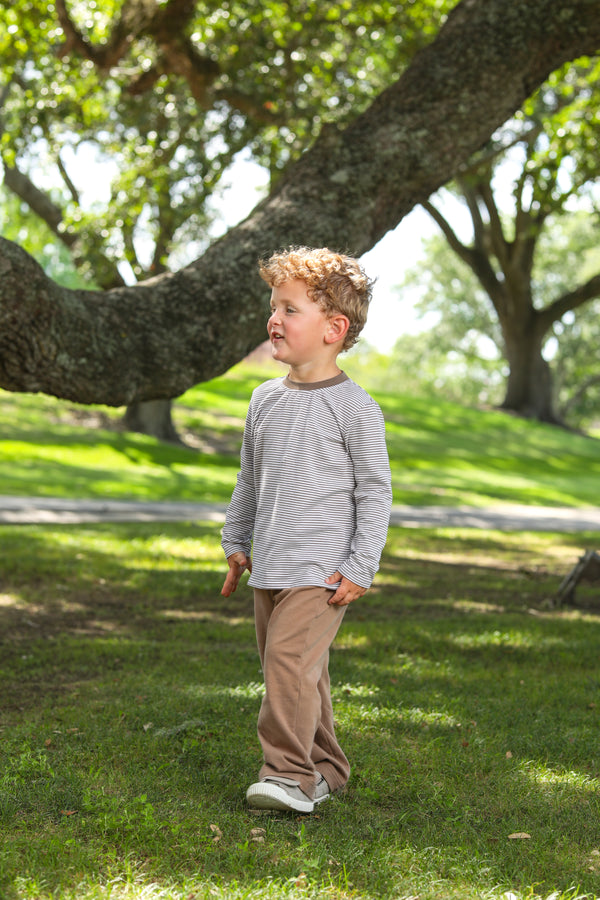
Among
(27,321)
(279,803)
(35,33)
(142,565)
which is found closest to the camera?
(279,803)

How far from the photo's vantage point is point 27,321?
5.05 m

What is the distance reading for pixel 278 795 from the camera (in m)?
3.33

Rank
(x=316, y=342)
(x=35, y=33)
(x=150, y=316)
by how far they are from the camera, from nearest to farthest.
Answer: (x=316, y=342) → (x=150, y=316) → (x=35, y=33)

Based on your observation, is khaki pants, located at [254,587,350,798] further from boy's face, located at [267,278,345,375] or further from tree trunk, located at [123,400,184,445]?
tree trunk, located at [123,400,184,445]

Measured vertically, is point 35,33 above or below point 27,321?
above

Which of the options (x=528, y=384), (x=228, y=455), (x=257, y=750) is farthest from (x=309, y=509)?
(x=528, y=384)

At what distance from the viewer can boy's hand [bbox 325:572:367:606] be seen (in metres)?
3.42

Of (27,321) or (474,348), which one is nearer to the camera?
(27,321)

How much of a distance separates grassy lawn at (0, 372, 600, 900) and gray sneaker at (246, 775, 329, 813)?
0.07 meters

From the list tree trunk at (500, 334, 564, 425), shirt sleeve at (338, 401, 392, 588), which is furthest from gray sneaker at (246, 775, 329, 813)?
tree trunk at (500, 334, 564, 425)

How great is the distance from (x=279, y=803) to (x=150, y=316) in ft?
10.8

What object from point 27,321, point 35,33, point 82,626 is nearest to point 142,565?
point 82,626

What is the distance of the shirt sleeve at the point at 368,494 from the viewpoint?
343cm

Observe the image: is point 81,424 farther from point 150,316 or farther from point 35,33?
point 150,316
